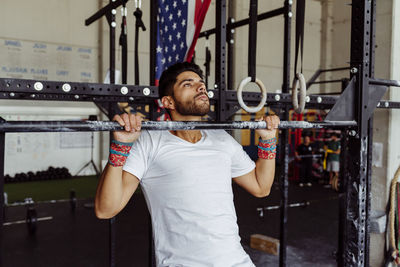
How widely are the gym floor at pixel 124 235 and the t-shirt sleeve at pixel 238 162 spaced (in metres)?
2.16

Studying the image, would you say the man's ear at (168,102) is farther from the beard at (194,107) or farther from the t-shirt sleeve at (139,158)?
the t-shirt sleeve at (139,158)

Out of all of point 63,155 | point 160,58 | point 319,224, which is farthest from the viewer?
point 63,155

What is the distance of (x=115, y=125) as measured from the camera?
124 cm

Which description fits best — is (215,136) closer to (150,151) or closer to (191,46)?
(150,151)

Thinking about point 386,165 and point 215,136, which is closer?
point 215,136

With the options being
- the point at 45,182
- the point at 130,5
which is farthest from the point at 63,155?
the point at 130,5

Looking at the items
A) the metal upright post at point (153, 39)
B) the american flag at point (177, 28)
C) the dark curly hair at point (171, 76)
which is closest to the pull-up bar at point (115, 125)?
the dark curly hair at point (171, 76)

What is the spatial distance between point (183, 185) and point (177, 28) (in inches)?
55.4

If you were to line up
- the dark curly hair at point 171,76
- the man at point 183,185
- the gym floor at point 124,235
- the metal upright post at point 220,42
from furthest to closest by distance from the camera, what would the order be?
1. the gym floor at point 124,235
2. the metal upright post at point 220,42
3. the dark curly hair at point 171,76
4. the man at point 183,185

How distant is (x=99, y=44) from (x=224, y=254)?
8.10 meters

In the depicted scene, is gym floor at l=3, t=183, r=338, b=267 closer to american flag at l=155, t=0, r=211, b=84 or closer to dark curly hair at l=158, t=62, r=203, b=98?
american flag at l=155, t=0, r=211, b=84

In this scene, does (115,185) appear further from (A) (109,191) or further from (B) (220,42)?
(B) (220,42)

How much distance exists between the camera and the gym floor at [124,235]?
148 inches

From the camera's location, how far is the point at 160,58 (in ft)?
9.21
